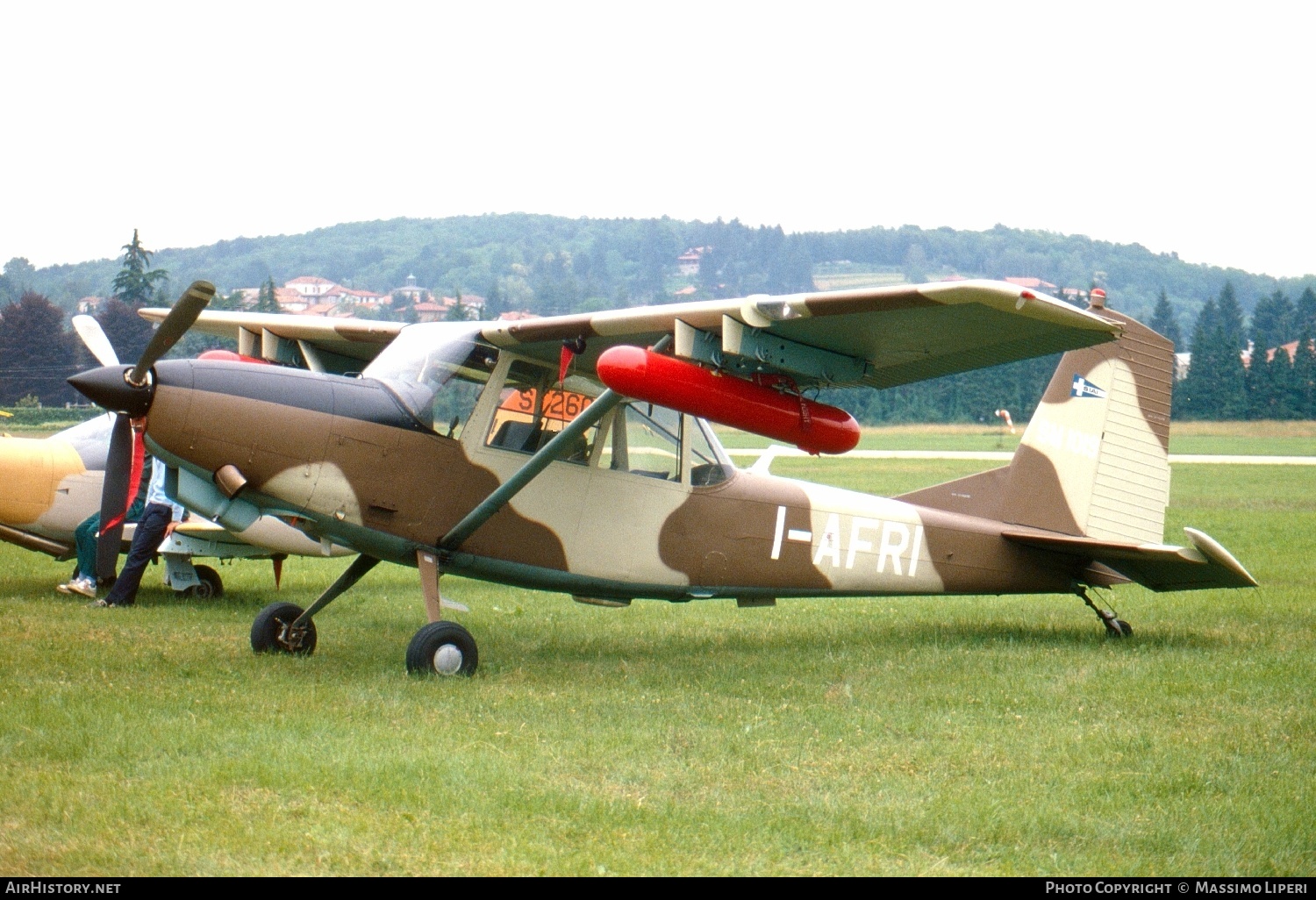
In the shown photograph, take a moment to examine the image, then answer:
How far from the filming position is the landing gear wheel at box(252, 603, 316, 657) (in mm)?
9547

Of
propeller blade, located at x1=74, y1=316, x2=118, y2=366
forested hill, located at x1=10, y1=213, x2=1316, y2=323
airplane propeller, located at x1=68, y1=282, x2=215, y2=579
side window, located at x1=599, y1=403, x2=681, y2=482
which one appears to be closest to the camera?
airplane propeller, located at x1=68, y1=282, x2=215, y2=579

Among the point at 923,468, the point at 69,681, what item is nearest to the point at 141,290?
the point at 923,468

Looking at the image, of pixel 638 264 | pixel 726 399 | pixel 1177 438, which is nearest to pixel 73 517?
pixel 726 399

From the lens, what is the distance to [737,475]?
10375 mm

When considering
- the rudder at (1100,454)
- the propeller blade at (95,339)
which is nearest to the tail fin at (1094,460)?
the rudder at (1100,454)

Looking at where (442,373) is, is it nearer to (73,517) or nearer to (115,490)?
(115,490)

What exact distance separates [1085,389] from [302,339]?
6991mm

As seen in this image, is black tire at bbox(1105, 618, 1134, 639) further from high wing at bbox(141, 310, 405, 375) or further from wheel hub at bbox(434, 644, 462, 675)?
high wing at bbox(141, 310, 405, 375)

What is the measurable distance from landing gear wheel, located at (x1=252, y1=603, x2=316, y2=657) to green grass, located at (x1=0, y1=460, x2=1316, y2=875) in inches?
9.8

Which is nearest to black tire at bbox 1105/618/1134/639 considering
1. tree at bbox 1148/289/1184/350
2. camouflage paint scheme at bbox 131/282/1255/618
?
camouflage paint scheme at bbox 131/282/1255/618

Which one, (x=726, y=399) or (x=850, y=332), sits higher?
(x=850, y=332)

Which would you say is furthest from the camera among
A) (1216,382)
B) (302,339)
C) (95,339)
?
(1216,382)
